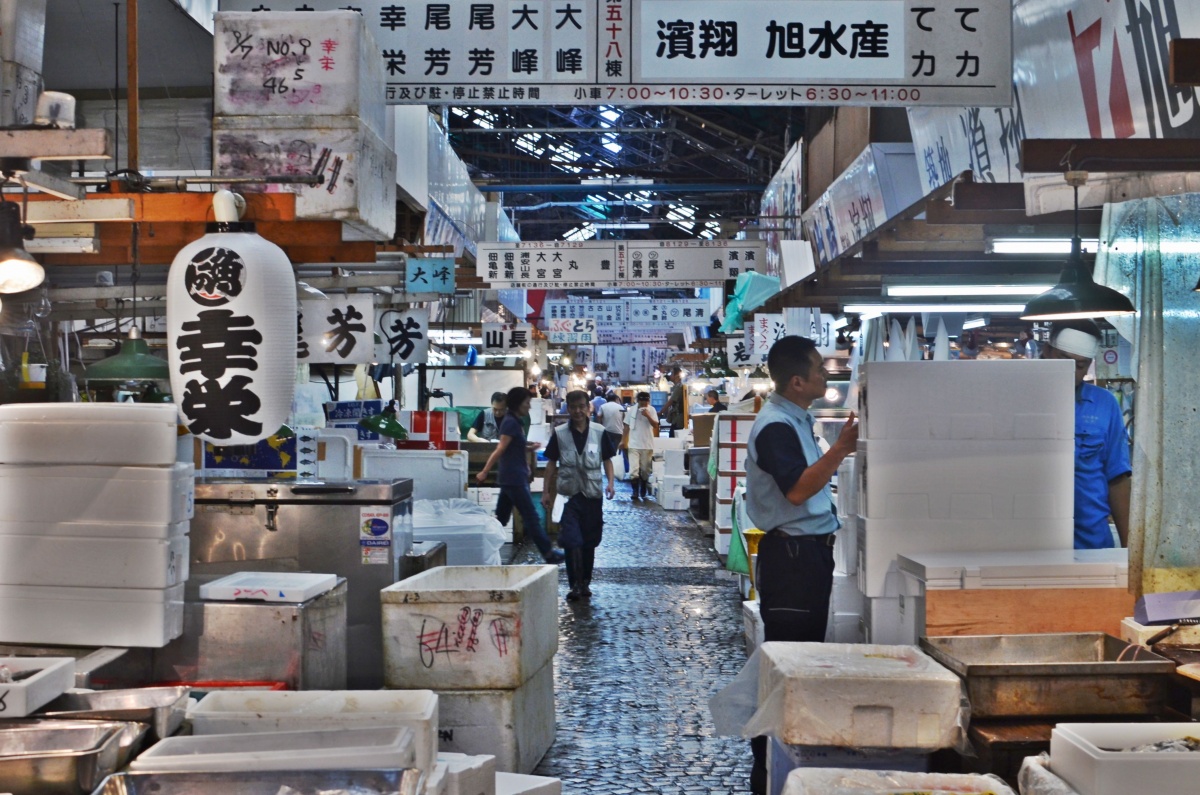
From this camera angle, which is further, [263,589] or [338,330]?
[338,330]

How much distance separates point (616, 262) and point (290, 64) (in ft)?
40.6

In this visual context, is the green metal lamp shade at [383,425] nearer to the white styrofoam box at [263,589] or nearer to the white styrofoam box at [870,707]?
the white styrofoam box at [263,589]

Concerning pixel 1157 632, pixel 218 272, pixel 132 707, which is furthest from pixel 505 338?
pixel 132 707

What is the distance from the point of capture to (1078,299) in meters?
5.10

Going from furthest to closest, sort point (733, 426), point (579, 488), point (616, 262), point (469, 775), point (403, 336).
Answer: point (616, 262) → point (403, 336) → point (733, 426) → point (579, 488) → point (469, 775)

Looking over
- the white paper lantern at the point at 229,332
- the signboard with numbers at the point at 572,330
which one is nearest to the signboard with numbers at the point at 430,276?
the white paper lantern at the point at 229,332

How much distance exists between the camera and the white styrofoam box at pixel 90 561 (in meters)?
4.37

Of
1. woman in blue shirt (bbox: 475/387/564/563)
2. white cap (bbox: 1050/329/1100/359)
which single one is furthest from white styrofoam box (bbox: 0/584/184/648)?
woman in blue shirt (bbox: 475/387/564/563)

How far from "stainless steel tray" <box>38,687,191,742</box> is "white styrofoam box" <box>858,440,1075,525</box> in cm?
312

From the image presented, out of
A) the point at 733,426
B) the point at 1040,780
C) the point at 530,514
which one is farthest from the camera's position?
the point at 733,426

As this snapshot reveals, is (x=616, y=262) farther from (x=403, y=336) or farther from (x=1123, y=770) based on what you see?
(x=1123, y=770)

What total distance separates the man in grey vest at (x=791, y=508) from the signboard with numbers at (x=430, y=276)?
26.4 feet

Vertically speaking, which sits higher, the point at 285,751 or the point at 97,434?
the point at 97,434

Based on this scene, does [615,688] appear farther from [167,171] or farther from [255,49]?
[167,171]
